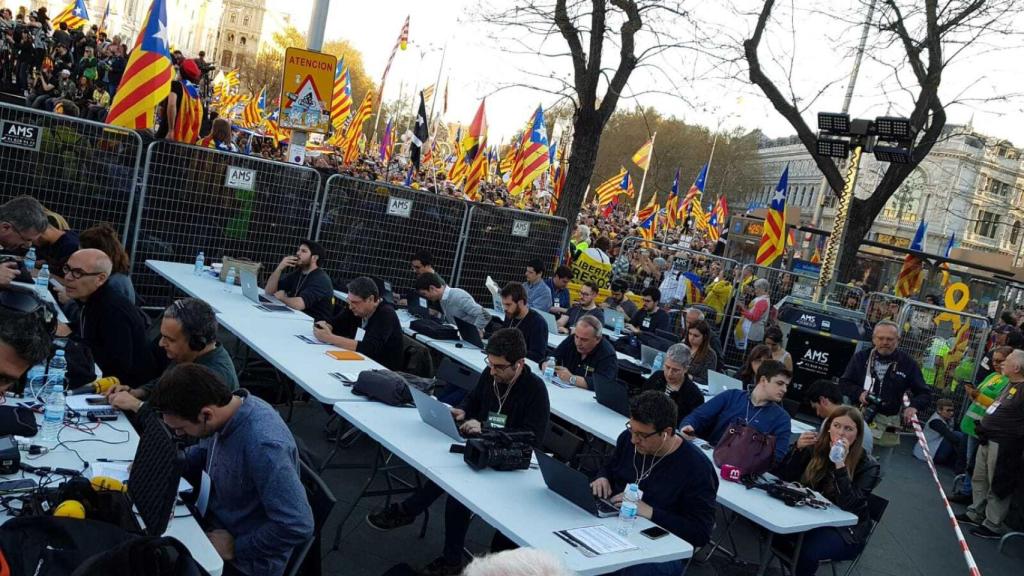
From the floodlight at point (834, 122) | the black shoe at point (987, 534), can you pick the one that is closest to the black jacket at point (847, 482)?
the black shoe at point (987, 534)

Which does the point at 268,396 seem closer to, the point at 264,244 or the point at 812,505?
the point at 264,244

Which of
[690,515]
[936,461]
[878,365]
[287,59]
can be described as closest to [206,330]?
[690,515]

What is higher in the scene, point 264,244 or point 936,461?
point 264,244

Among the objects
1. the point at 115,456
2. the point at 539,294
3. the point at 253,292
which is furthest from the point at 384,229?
the point at 115,456

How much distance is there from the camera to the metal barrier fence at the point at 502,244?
13320 millimetres

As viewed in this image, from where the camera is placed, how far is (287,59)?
33.2ft

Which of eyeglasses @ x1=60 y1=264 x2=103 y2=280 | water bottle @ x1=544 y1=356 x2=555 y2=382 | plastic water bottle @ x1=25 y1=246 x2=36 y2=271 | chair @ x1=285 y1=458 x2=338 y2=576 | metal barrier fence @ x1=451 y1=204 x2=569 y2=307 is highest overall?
metal barrier fence @ x1=451 y1=204 x2=569 y2=307

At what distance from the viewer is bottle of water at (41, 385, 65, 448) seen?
4062mm

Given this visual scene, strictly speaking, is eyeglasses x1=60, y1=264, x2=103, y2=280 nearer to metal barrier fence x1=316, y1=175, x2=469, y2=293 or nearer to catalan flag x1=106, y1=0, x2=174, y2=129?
catalan flag x1=106, y1=0, x2=174, y2=129

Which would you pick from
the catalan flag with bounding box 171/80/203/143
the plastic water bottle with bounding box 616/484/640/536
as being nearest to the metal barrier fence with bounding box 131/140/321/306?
the catalan flag with bounding box 171/80/203/143

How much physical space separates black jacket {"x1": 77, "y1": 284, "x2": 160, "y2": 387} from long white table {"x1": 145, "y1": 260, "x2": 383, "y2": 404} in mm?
1014

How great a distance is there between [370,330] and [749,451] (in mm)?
3556

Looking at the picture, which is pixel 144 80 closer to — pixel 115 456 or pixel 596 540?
pixel 115 456

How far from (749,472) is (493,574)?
159 inches
